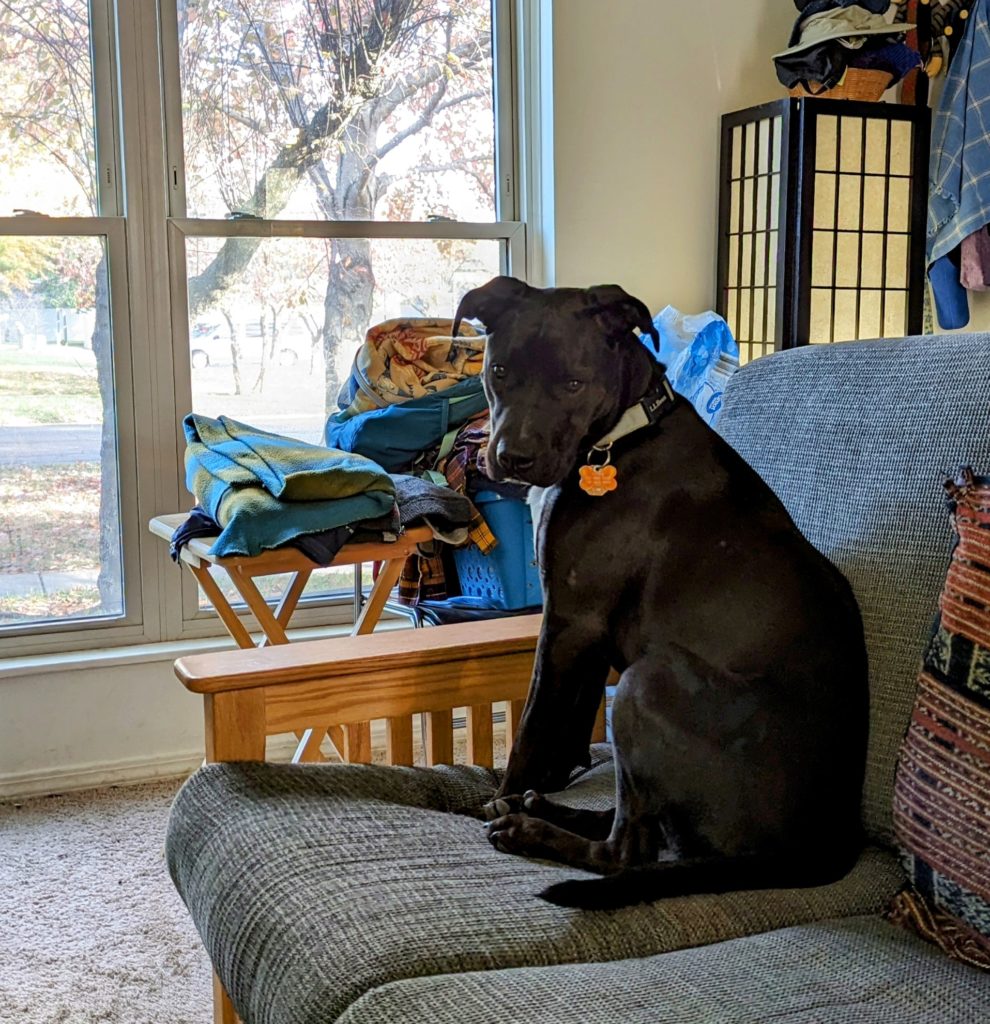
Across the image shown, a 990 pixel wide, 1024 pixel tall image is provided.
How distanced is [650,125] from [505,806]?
229 centimetres

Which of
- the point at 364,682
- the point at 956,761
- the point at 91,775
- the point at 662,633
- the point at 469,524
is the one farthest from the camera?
the point at 91,775

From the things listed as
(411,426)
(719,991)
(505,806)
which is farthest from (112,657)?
(719,991)

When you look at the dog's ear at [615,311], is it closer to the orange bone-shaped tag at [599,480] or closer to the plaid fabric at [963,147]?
the orange bone-shaped tag at [599,480]

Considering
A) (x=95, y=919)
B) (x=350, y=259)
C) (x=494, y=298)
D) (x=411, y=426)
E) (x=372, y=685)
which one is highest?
(x=350, y=259)

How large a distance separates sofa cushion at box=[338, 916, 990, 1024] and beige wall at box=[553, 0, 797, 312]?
7.67 feet

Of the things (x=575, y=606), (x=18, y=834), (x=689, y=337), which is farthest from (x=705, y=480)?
(x=18, y=834)

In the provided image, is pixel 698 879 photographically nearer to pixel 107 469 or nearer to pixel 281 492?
pixel 281 492

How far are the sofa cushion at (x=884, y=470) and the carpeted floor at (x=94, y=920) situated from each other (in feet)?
4.00

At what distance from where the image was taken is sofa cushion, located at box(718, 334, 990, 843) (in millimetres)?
1419

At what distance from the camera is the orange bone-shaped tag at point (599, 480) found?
1.45 m

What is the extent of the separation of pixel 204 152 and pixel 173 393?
0.60 meters

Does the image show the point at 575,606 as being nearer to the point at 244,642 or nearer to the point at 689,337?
the point at 244,642

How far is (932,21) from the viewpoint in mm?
3266

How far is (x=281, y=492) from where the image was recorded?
2.24 meters
